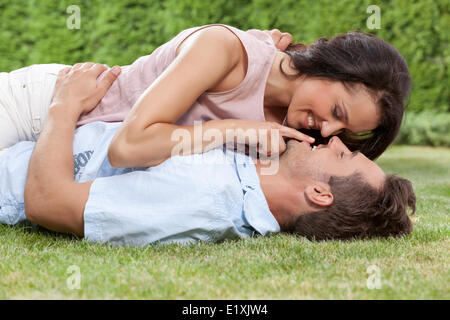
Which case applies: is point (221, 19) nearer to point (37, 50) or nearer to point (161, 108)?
point (37, 50)

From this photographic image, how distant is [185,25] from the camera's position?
7625mm

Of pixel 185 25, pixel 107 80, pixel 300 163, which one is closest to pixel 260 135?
pixel 300 163

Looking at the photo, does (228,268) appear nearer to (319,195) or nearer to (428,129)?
(319,195)

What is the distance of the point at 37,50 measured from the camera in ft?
23.7

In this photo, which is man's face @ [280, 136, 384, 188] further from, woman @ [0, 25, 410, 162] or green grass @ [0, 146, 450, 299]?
green grass @ [0, 146, 450, 299]

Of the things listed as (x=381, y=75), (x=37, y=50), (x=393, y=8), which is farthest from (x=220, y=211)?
(x=393, y=8)

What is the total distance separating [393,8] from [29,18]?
5.54m

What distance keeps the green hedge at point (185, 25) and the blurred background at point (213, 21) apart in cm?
1

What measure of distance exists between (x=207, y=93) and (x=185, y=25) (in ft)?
15.5

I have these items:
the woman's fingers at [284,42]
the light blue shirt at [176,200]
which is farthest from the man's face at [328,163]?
the woman's fingers at [284,42]

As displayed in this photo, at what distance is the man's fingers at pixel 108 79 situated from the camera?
3379 mm

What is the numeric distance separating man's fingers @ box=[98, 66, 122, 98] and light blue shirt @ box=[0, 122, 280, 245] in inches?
21.1
